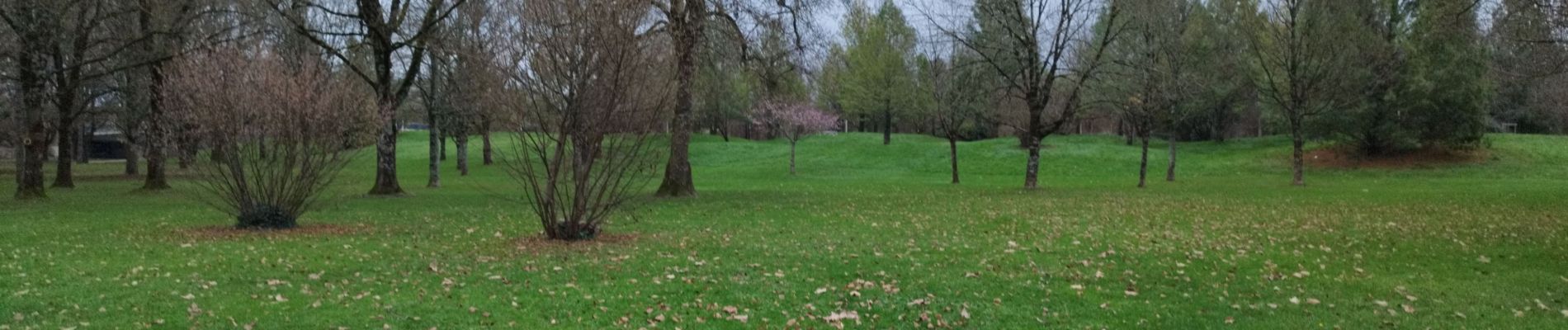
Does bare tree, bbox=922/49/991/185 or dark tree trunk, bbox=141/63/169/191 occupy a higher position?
bare tree, bbox=922/49/991/185

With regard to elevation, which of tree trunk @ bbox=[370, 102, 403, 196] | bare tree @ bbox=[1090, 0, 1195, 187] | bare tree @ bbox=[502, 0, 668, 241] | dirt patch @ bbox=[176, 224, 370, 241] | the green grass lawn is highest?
bare tree @ bbox=[1090, 0, 1195, 187]

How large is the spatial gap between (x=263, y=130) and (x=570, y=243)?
181 inches

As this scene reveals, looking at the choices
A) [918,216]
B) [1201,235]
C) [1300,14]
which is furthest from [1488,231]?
[1300,14]

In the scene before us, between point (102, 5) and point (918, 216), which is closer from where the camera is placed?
point (918, 216)

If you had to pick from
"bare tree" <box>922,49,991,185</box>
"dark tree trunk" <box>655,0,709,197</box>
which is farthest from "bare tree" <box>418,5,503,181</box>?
"bare tree" <box>922,49,991,185</box>

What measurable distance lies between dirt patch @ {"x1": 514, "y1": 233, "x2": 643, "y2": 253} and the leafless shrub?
3.40m

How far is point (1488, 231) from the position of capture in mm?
11547

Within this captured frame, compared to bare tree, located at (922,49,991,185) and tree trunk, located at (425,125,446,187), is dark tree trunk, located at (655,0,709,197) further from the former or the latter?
bare tree, located at (922,49,991,185)

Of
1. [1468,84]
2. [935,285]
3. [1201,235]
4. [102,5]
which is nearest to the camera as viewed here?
[935,285]

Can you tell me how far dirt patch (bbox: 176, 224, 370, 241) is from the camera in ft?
36.8

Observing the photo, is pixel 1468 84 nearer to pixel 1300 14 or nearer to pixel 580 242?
pixel 1300 14

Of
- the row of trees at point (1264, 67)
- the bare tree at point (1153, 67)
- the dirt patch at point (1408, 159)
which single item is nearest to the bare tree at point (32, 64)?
the row of trees at point (1264, 67)

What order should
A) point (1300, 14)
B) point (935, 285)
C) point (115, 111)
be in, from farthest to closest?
point (115, 111), point (1300, 14), point (935, 285)

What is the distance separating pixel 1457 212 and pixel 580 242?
13122mm
